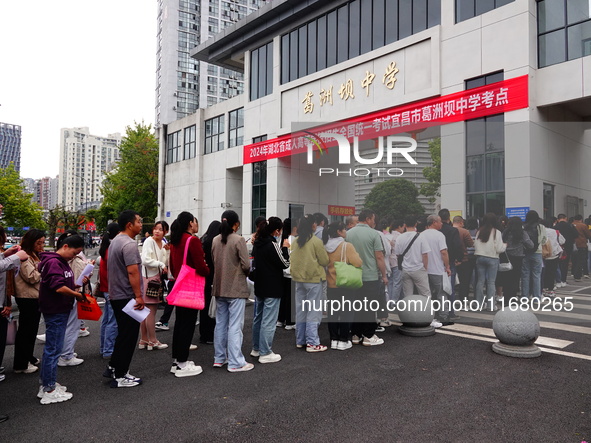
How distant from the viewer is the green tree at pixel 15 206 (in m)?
33.9

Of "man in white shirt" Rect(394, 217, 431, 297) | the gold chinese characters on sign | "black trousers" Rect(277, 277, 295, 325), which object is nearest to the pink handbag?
"black trousers" Rect(277, 277, 295, 325)

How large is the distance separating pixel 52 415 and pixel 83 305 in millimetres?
1752

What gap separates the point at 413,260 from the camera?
290 inches

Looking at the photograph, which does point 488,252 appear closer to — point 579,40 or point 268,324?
point 268,324

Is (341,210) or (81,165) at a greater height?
(81,165)

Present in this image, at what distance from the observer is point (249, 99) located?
84.0 feet

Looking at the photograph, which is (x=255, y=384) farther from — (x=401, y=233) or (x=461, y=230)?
(x=461, y=230)

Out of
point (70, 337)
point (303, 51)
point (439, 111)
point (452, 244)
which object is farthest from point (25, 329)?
point (303, 51)

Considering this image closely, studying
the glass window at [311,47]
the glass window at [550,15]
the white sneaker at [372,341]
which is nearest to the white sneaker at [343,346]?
the white sneaker at [372,341]

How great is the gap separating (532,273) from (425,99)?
9165mm

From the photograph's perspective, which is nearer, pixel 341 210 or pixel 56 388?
pixel 56 388

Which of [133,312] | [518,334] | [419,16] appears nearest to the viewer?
[133,312]

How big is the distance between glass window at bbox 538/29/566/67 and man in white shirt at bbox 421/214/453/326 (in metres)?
9.79

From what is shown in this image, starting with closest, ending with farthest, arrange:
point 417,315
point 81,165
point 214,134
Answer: point 417,315, point 214,134, point 81,165
